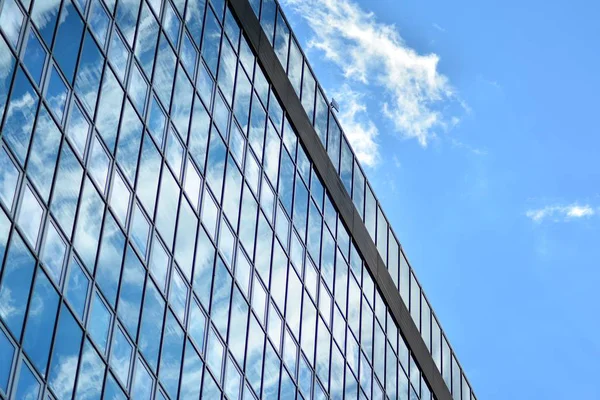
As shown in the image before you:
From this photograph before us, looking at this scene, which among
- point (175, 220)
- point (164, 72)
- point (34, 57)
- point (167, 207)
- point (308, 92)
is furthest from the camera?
point (308, 92)

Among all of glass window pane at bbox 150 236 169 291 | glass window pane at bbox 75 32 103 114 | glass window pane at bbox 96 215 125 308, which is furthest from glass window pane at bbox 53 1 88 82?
glass window pane at bbox 150 236 169 291

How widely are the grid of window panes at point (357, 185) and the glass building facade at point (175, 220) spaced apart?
16cm

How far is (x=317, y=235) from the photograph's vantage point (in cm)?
4341

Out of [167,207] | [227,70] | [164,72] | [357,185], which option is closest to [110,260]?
[167,207]

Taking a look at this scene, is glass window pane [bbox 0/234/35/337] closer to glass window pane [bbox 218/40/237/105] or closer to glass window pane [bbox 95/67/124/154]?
glass window pane [bbox 95/67/124/154]

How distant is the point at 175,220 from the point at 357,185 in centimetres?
1800

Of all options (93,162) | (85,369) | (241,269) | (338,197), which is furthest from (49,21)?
(338,197)

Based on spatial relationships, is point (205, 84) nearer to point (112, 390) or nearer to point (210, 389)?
point (210, 389)

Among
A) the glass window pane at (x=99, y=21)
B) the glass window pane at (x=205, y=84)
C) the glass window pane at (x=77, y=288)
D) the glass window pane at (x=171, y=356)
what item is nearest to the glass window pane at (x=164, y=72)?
the glass window pane at (x=205, y=84)

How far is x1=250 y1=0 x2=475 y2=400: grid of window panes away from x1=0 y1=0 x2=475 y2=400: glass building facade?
0.53 feet

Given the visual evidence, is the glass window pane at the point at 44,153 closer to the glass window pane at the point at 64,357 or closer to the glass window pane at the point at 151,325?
the glass window pane at the point at 64,357

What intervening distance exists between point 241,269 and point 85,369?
1039 centimetres

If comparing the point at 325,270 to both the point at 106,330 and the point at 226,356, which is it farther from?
the point at 106,330

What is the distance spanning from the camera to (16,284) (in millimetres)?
24359
